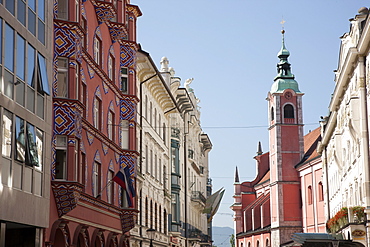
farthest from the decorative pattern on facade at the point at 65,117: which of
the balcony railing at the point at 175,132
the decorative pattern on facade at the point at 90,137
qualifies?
the balcony railing at the point at 175,132

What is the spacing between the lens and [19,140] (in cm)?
2119

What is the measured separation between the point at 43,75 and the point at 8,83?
3087mm

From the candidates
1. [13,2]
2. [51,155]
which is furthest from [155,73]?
[13,2]

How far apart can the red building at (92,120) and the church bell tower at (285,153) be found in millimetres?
57769

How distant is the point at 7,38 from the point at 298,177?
2979 inches

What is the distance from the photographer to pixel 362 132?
118 ft

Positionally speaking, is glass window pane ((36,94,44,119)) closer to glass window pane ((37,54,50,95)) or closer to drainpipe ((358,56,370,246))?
glass window pane ((37,54,50,95))

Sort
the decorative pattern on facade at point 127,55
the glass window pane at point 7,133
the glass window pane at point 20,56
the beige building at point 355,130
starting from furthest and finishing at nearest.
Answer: the decorative pattern on facade at point 127,55
the beige building at point 355,130
the glass window pane at point 20,56
the glass window pane at point 7,133

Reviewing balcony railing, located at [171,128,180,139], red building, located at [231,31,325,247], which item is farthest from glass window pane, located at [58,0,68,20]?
red building, located at [231,31,325,247]

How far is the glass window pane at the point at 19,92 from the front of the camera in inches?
839

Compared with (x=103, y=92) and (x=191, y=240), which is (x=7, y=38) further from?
(x=191, y=240)

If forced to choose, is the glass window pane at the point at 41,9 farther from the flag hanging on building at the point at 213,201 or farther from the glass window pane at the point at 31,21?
Result: the flag hanging on building at the point at 213,201

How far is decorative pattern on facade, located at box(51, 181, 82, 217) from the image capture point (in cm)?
2438

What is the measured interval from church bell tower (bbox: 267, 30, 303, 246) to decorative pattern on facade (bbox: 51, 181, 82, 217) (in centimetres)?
6950
